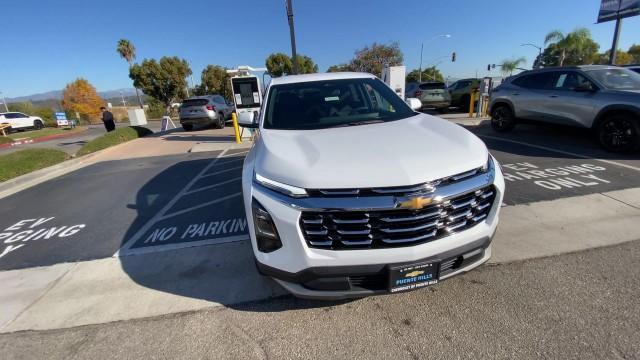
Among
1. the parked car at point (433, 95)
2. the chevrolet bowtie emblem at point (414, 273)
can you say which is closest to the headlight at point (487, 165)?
the chevrolet bowtie emblem at point (414, 273)

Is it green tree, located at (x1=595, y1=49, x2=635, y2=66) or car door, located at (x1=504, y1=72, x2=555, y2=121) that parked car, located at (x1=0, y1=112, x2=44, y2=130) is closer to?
car door, located at (x1=504, y1=72, x2=555, y2=121)

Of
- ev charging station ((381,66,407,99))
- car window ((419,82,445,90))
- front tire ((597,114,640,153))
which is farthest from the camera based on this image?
car window ((419,82,445,90))

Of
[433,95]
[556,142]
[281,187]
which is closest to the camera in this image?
[281,187]

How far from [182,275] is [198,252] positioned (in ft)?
1.38

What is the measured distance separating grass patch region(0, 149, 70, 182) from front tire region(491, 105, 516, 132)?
42.4ft

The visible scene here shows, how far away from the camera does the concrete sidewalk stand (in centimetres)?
256

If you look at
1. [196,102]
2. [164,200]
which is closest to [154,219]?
[164,200]

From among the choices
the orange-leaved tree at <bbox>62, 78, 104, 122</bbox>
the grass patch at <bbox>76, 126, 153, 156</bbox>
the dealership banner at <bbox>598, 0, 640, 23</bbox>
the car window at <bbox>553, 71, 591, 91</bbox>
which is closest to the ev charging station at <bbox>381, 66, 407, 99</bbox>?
the car window at <bbox>553, 71, 591, 91</bbox>

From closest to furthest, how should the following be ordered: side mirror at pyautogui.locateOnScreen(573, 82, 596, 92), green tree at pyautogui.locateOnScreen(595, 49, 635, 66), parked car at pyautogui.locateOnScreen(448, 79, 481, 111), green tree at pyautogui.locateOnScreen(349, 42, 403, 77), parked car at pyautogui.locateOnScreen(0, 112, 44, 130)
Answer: side mirror at pyautogui.locateOnScreen(573, 82, 596, 92) → parked car at pyautogui.locateOnScreen(448, 79, 481, 111) → parked car at pyautogui.locateOnScreen(0, 112, 44, 130) → green tree at pyautogui.locateOnScreen(349, 42, 403, 77) → green tree at pyautogui.locateOnScreen(595, 49, 635, 66)

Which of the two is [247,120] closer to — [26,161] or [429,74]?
[26,161]

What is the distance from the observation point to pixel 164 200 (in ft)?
17.2

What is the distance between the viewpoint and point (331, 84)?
12.1 feet

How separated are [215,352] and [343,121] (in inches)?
86.9

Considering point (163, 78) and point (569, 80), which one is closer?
point (569, 80)
